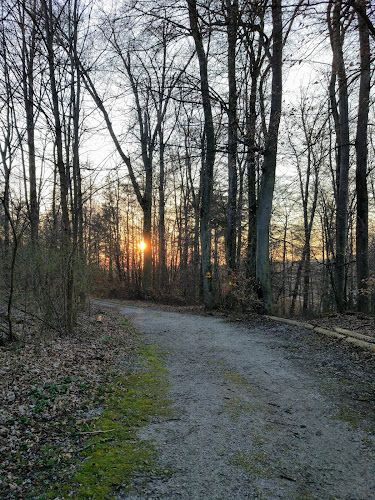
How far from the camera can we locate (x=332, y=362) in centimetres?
557

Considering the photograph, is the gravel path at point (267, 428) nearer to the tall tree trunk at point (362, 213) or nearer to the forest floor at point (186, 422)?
the forest floor at point (186, 422)

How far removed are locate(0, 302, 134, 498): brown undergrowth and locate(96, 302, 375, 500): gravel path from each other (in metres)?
0.69

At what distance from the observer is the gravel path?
2.47 meters

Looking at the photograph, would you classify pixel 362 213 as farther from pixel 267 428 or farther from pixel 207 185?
pixel 267 428

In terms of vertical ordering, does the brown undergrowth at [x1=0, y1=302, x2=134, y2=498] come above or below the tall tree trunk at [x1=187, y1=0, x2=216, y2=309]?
below

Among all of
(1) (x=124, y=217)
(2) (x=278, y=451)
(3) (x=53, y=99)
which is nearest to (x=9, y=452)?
(2) (x=278, y=451)

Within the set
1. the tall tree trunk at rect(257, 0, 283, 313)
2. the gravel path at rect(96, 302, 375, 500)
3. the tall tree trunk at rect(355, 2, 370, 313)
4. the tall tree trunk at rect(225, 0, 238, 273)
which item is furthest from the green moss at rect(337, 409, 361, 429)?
the tall tree trunk at rect(355, 2, 370, 313)

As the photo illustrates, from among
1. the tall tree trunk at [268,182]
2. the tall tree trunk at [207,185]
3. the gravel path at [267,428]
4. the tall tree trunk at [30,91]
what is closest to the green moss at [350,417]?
the gravel path at [267,428]

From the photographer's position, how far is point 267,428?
3375 mm

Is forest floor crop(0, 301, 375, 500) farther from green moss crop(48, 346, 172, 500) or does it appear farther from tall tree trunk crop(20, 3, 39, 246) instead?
tall tree trunk crop(20, 3, 39, 246)

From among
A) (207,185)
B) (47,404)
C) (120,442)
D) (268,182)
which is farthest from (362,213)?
(47,404)

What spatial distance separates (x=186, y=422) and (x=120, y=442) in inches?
29.5

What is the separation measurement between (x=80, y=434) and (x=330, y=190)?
23.2 meters

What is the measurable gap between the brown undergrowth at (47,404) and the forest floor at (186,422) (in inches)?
0.5
